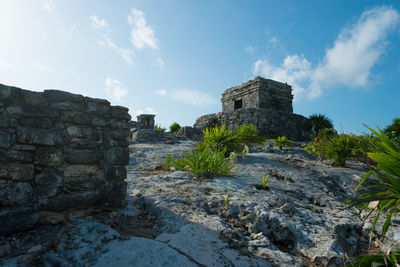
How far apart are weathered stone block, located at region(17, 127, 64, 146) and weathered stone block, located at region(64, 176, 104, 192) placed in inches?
18.0

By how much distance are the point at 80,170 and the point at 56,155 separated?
12.7 inches

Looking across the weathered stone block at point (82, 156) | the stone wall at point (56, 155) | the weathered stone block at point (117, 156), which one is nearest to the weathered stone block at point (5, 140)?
the stone wall at point (56, 155)

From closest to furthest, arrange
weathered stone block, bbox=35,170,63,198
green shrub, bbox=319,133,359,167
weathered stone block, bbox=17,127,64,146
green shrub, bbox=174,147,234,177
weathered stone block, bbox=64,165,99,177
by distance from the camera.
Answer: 1. weathered stone block, bbox=17,127,64,146
2. weathered stone block, bbox=35,170,63,198
3. weathered stone block, bbox=64,165,99,177
4. green shrub, bbox=174,147,234,177
5. green shrub, bbox=319,133,359,167

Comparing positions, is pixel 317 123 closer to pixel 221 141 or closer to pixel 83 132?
pixel 221 141

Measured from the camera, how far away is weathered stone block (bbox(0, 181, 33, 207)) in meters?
2.02

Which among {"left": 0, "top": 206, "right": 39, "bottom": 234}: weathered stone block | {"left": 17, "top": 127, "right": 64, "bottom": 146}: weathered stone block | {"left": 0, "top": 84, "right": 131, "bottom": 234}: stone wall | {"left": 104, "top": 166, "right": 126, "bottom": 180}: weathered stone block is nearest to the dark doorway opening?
{"left": 0, "top": 84, "right": 131, "bottom": 234}: stone wall

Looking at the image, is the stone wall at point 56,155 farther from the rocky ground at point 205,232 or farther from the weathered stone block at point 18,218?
the rocky ground at point 205,232

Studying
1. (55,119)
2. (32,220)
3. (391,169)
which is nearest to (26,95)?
(55,119)

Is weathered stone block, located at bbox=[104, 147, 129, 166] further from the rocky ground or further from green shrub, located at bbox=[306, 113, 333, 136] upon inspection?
green shrub, located at bbox=[306, 113, 333, 136]

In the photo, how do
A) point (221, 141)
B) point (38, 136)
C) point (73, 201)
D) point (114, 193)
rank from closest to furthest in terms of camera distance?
point (38, 136) < point (73, 201) < point (114, 193) < point (221, 141)

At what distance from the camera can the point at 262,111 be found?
12.9 meters

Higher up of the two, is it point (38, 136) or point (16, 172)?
point (38, 136)

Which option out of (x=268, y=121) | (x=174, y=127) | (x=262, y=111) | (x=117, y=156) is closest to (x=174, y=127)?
(x=174, y=127)

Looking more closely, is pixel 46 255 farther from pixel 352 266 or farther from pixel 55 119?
pixel 352 266
